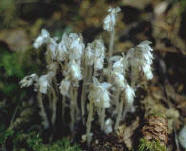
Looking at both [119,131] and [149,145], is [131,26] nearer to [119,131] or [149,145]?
[119,131]

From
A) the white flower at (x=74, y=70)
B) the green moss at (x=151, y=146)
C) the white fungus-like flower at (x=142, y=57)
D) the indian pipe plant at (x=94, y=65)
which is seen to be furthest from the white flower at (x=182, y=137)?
the white flower at (x=74, y=70)

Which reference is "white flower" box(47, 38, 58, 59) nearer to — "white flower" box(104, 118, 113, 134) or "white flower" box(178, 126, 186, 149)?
"white flower" box(104, 118, 113, 134)

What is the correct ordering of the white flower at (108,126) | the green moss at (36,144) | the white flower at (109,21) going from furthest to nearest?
the white flower at (108,126)
the green moss at (36,144)
the white flower at (109,21)

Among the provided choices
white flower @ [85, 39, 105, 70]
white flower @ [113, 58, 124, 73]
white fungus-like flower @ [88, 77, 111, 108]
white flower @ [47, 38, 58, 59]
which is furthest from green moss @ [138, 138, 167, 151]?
white flower @ [47, 38, 58, 59]

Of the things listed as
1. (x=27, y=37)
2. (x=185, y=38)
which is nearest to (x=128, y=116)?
(x=185, y=38)

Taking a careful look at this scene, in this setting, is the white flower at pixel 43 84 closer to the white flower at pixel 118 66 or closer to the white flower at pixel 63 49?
the white flower at pixel 63 49

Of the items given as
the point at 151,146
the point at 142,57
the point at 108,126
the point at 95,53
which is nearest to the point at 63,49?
the point at 95,53

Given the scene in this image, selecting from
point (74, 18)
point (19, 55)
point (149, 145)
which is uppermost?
point (74, 18)

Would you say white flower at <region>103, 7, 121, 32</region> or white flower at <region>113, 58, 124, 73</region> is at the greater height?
white flower at <region>103, 7, 121, 32</region>
